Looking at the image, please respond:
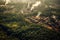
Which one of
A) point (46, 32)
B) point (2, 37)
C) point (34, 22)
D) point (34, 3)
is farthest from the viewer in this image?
point (34, 3)

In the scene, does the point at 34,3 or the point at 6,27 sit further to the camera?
the point at 34,3

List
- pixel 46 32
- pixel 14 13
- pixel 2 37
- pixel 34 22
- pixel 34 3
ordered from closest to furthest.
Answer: pixel 2 37 → pixel 46 32 → pixel 34 22 → pixel 14 13 → pixel 34 3

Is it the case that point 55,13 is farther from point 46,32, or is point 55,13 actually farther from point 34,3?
point 46,32

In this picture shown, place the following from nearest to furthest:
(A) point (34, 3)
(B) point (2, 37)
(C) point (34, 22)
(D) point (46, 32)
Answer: (B) point (2, 37), (D) point (46, 32), (C) point (34, 22), (A) point (34, 3)

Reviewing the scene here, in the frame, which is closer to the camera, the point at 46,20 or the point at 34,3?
the point at 46,20

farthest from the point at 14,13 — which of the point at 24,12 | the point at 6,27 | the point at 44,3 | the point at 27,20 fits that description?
the point at 44,3

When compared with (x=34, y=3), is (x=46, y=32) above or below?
below

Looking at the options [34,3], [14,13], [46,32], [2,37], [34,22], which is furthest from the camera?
[34,3]

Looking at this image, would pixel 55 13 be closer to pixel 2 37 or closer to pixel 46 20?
pixel 46 20

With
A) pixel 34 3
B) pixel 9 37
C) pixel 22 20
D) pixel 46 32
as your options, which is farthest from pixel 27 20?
pixel 34 3
